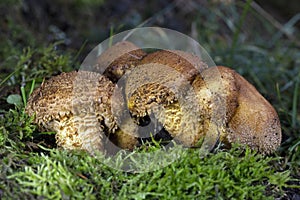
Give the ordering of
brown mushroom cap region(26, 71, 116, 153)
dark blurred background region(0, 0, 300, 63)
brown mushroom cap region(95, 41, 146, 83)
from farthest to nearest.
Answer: dark blurred background region(0, 0, 300, 63)
brown mushroom cap region(95, 41, 146, 83)
brown mushroom cap region(26, 71, 116, 153)

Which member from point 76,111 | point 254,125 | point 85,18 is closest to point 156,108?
point 76,111

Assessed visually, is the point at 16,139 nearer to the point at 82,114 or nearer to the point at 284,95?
the point at 82,114

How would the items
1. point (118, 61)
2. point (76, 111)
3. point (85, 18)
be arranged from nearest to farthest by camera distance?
1. point (76, 111)
2. point (118, 61)
3. point (85, 18)

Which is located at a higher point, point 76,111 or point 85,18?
point 85,18

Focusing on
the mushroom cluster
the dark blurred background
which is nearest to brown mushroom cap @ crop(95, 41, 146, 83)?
the mushroom cluster

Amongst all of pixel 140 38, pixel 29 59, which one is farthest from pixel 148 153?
pixel 140 38

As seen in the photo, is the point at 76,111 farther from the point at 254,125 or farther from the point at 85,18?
the point at 85,18

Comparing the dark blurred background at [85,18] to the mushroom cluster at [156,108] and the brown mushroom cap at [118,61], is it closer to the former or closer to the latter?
the brown mushroom cap at [118,61]

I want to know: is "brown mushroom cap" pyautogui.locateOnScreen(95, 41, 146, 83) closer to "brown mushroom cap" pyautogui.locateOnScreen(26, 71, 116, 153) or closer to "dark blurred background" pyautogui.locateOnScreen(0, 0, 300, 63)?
"brown mushroom cap" pyautogui.locateOnScreen(26, 71, 116, 153)
